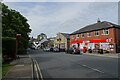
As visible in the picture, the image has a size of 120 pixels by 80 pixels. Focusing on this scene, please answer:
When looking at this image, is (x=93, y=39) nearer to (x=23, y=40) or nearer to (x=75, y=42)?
(x=75, y=42)

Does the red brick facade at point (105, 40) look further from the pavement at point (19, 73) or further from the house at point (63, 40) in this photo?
the pavement at point (19, 73)

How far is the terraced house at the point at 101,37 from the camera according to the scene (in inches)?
2219

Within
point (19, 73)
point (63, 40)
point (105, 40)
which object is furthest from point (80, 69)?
point (63, 40)

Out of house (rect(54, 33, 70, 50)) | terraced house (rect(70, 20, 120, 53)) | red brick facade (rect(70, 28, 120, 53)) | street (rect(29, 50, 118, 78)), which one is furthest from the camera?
house (rect(54, 33, 70, 50))

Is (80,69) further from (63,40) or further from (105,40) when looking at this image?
(63,40)

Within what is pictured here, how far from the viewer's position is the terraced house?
185ft

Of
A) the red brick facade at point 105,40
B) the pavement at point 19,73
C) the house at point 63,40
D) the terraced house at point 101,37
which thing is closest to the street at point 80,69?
the pavement at point 19,73

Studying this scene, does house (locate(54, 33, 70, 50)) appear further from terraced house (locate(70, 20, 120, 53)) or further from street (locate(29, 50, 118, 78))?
street (locate(29, 50, 118, 78))

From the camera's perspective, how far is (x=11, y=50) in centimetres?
3356

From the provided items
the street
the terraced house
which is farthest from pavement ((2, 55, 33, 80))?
the terraced house

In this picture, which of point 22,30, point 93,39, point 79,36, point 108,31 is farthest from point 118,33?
point 22,30

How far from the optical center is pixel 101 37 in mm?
61625

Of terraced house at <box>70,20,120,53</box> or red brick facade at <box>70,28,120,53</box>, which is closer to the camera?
red brick facade at <box>70,28,120,53</box>

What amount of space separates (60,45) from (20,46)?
42.2m
